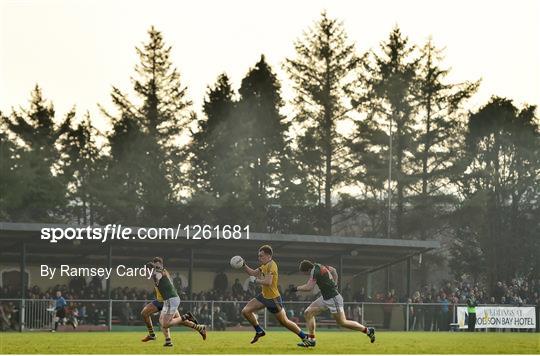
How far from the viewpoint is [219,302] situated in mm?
39219

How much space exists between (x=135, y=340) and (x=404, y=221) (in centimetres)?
4485

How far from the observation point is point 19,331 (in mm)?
35656

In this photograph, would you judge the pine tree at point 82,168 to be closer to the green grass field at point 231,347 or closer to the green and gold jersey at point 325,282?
the green grass field at point 231,347

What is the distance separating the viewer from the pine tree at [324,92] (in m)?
69.2

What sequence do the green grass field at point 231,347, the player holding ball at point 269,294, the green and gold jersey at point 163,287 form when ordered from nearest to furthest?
1. the green grass field at point 231,347
2. the player holding ball at point 269,294
3. the green and gold jersey at point 163,287

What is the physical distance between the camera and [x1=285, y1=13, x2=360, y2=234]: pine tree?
69188 mm

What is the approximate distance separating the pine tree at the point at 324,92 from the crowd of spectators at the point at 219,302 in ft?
66.4

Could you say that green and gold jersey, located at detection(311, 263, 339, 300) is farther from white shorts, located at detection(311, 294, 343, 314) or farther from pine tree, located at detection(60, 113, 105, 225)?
pine tree, located at detection(60, 113, 105, 225)

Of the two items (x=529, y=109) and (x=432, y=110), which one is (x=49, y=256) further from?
→ (x=529, y=109)

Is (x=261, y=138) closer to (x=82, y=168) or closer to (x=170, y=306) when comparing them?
(x=82, y=168)

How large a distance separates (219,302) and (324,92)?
3155 centimetres

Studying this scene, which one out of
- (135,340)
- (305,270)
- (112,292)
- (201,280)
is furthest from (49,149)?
(305,270)

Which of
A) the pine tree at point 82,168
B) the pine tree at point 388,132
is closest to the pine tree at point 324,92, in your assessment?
the pine tree at point 388,132

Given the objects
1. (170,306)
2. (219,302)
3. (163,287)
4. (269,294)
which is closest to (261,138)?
(219,302)
